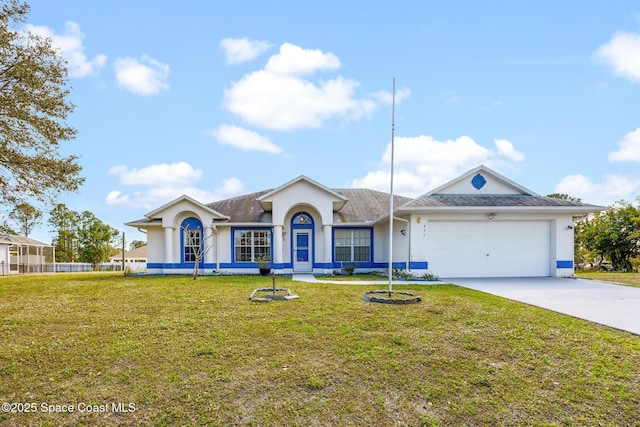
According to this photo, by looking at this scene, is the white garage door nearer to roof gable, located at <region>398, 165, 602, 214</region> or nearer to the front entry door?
roof gable, located at <region>398, 165, 602, 214</region>

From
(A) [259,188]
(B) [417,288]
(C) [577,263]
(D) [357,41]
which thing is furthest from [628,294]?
(C) [577,263]

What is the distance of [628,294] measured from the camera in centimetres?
1016

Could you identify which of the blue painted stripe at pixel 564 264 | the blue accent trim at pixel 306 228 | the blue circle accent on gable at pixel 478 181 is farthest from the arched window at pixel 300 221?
the blue painted stripe at pixel 564 264

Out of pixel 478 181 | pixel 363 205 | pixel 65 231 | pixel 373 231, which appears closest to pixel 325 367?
pixel 478 181

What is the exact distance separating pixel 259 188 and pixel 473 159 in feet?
43.1

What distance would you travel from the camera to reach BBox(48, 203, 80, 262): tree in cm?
4016

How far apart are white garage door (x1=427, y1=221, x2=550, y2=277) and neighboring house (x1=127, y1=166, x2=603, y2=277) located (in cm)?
4

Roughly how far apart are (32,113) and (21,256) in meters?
29.4

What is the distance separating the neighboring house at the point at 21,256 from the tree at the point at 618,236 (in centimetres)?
4425

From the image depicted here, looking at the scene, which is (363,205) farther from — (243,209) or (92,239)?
(92,239)

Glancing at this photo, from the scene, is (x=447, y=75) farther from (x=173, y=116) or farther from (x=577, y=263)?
(x=577, y=263)

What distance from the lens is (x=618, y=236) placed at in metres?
22.7

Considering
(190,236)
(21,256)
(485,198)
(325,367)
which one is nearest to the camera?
(325,367)

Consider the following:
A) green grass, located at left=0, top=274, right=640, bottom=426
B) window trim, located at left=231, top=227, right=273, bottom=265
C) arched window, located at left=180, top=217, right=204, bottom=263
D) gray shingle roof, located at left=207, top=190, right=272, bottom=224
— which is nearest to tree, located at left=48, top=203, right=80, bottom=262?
gray shingle roof, located at left=207, top=190, right=272, bottom=224
